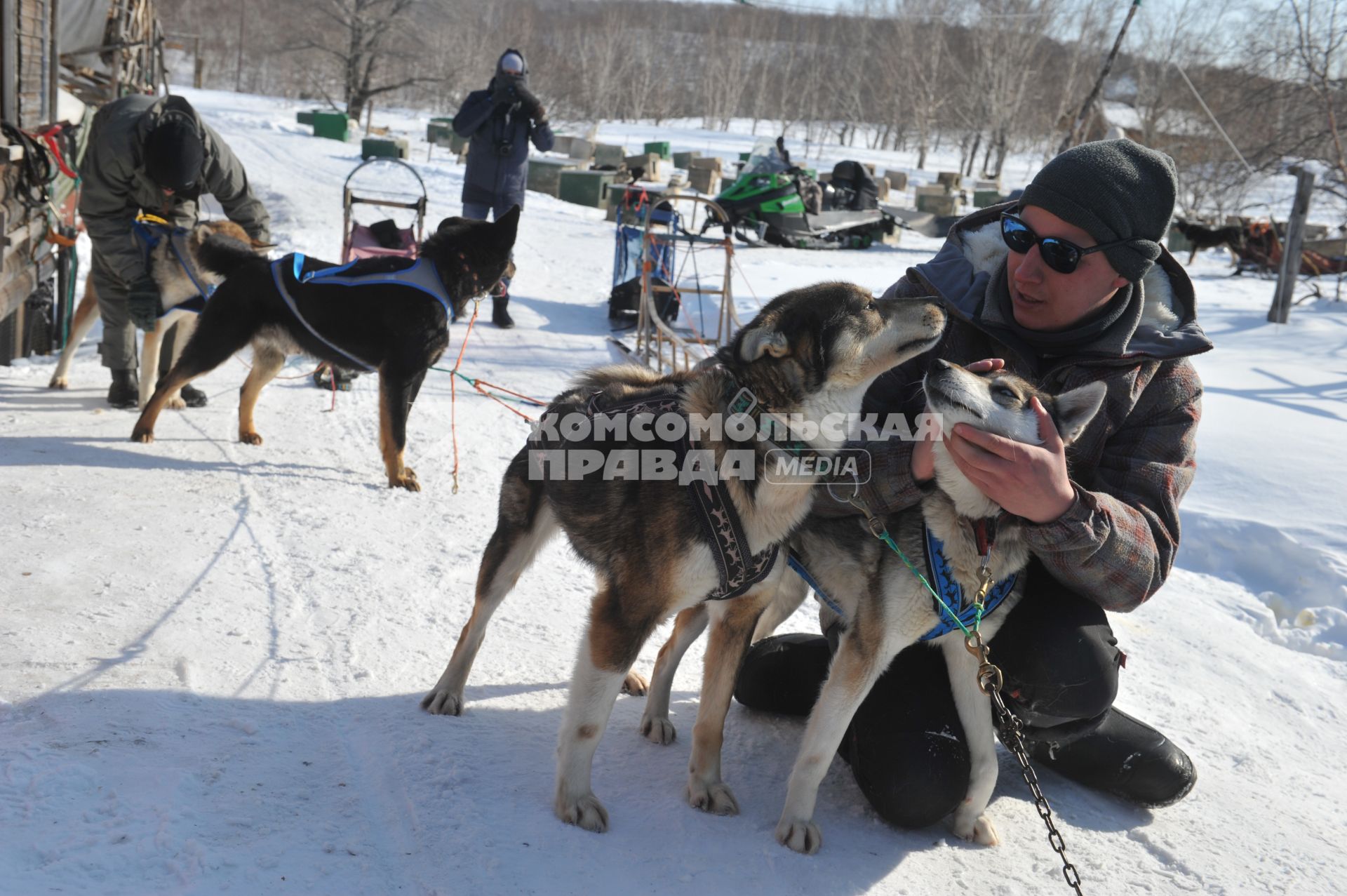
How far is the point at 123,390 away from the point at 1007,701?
464 centimetres

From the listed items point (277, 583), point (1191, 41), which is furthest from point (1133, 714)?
point (1191, 41)

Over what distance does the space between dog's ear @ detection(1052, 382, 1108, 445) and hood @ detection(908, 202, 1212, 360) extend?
29cm

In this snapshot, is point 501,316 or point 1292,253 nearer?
point 501,316

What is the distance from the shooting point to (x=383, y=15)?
30.0 metres

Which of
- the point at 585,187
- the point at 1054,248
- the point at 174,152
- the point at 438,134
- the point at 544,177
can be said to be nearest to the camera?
the point at 1054,248

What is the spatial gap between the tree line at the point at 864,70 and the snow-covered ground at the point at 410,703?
336 inches

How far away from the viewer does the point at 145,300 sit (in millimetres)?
4863

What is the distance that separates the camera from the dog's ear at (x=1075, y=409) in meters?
2.05

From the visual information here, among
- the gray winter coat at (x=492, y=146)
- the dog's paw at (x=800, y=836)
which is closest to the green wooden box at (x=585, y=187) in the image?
the gray winter coat at (x=492, y=146)

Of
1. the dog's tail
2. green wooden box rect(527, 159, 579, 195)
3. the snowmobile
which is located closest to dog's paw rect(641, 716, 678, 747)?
the dog's tail

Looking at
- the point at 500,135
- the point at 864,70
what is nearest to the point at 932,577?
the point at 500,135

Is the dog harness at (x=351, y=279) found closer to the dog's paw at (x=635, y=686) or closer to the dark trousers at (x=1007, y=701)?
the dog's paw at (x=635, y=686)

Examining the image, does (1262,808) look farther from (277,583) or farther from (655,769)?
(277,583)

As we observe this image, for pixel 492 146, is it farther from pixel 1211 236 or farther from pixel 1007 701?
pixel 1211 236
